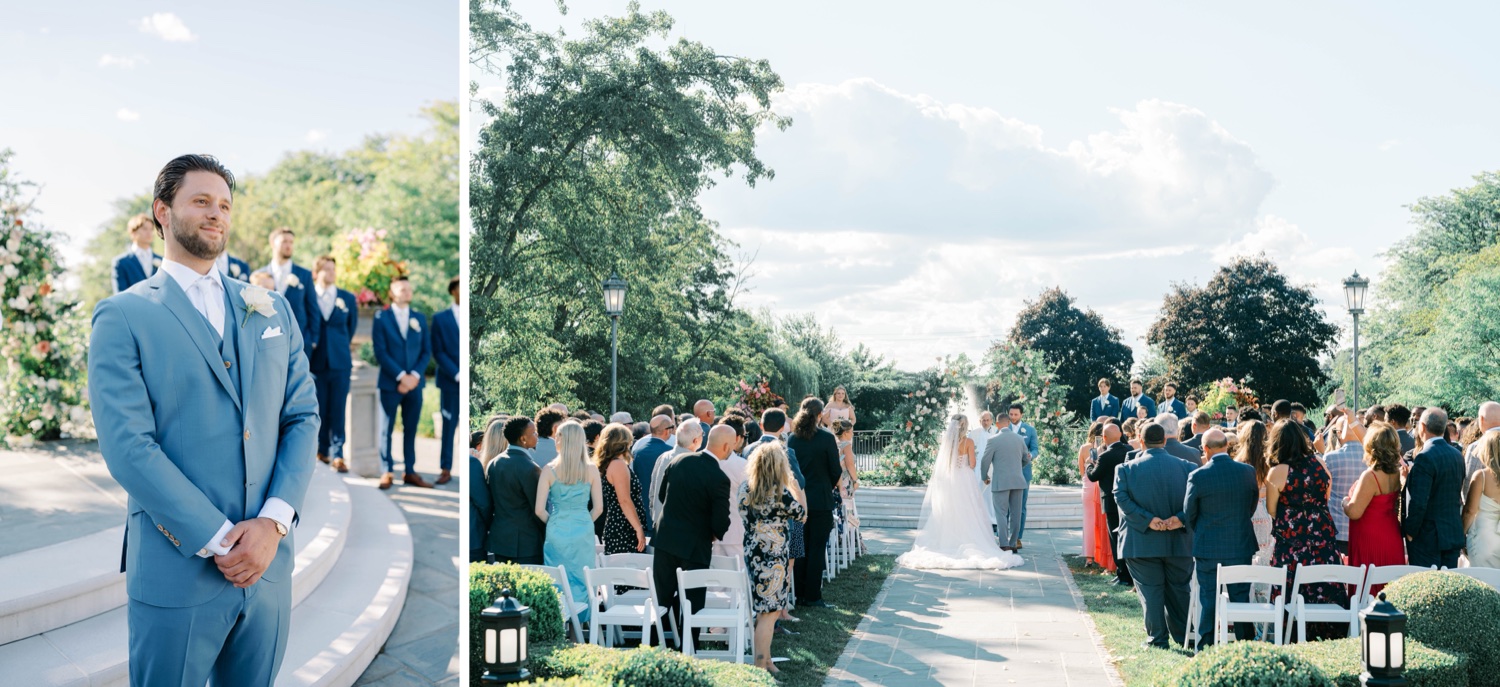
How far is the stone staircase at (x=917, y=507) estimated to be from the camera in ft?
42.7

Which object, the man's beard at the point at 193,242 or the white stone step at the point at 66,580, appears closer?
the man's beard at the point at 193,242

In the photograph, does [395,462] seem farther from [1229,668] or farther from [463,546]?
[1229,668]

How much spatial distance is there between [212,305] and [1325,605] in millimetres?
5702

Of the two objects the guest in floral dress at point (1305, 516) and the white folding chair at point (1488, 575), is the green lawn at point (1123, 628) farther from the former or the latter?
the white folding chair at point (1488, 575)

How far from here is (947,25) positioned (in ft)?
21.1

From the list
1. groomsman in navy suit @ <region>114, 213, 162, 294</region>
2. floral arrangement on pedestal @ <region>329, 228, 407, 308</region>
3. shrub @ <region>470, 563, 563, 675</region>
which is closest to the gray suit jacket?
floral arrangement on pedestal @ <region>329, 228, 407, 308</region>

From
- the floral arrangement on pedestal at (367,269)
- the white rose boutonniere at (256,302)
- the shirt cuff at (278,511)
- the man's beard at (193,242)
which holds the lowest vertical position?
the shirt cuff at (278,511)

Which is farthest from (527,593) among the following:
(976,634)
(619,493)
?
(976,634)

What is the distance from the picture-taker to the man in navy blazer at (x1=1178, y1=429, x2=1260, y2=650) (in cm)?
587

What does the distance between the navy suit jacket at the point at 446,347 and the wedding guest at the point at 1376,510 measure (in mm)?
5957

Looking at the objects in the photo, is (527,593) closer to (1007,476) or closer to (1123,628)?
(1123,628)

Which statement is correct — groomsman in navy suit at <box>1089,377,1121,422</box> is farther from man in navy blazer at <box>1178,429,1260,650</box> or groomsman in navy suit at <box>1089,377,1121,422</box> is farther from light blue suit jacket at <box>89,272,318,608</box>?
light blue suit jacket at <box>89,272,318,608</box>

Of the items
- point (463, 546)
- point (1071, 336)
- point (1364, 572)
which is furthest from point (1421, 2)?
point (1071, 336)

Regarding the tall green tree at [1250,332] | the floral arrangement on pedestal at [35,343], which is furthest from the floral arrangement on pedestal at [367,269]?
the tall green tree at [1250,332]
